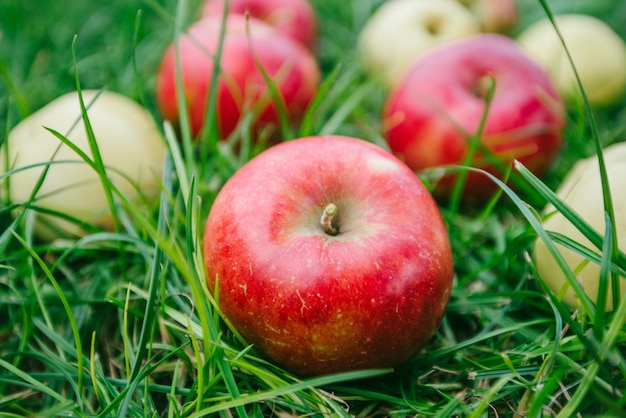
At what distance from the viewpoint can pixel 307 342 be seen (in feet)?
3.68

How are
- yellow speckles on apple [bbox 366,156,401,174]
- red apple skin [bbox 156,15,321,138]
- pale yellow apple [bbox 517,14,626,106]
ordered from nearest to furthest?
yellow speckles on apple [bbox 366,156,401,174], red apple skin [bbox 156,15,321,138], pale yellow apple [bbox 517,14,626,106]

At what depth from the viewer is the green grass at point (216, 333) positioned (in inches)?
43.1

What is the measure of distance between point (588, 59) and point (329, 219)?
1695 millimetres

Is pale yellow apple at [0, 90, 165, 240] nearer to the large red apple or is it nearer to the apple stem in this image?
the apple stem

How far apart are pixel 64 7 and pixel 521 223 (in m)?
2.27

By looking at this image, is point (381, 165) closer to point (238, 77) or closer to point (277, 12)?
point (238, 77)

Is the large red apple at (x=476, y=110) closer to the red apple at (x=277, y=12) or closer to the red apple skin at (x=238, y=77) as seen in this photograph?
the red apple skin at (x=238, y=77)

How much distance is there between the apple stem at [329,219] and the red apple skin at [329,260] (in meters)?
0.01

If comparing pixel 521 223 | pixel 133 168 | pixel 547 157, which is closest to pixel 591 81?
pixel 547 157

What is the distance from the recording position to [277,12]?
2406 mm

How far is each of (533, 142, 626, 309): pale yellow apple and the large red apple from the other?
1.11ft

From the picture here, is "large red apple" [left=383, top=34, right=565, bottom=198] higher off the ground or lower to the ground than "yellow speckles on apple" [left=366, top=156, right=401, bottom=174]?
lower

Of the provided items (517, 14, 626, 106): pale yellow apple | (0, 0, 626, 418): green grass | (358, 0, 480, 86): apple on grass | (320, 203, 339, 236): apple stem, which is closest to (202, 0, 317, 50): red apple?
(358, 0, 480, 86): apple on grass

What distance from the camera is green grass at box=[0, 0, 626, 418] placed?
1.10 metres
